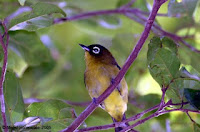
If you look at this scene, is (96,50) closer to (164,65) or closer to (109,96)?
(109,96)

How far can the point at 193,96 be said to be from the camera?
8.06 feet

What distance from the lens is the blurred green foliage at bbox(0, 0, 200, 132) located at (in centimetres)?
267

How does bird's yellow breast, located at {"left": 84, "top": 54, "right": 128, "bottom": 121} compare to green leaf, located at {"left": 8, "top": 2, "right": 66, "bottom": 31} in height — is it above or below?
below

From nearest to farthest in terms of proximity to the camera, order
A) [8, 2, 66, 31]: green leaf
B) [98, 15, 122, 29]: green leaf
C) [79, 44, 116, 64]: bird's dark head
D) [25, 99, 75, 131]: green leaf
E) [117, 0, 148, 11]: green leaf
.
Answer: [8, 2, 66, 31]: green leaf < [25, 99, 75, 131]: green leaf < [79, 44, 116, 64]: bird's dark head < [117, 0, 148, 11]: green leaf < [98, 15, 122, 29]: green leaf

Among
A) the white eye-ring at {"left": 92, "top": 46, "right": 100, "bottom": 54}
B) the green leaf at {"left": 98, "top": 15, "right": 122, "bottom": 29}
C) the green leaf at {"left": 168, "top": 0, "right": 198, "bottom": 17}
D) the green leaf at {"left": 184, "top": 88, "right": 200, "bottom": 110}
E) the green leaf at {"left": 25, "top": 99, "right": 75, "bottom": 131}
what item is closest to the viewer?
the green leaf at {"left": 184, "top": 88, "right": 200, "bottom": 110}

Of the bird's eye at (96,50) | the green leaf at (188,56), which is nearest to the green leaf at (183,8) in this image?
the green leaf at (188,56)

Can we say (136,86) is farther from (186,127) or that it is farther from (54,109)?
(54,109)

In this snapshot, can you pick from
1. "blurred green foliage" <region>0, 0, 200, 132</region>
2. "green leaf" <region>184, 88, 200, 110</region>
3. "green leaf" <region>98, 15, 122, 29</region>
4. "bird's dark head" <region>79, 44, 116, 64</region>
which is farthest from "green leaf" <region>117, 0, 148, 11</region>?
"green leaf" <region>184, 88, 200, 110</region>

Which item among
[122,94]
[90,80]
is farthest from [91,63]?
[122,94]

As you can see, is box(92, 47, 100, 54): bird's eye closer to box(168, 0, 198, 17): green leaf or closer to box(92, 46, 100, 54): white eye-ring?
box(92, 46, 100, 54): white eye-ring

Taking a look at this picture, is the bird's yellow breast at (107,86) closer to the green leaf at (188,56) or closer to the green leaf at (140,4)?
the green leaf at (188,56)

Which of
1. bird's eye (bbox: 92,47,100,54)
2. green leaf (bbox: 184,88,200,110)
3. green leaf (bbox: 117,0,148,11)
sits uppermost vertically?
green leaf (bbox: 117,0,148,11)

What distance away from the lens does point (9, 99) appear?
277 centimetres

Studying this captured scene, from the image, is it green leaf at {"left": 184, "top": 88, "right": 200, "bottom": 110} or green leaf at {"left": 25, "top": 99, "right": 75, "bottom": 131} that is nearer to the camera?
green leaf at {"left": 184, "top": 88, "right": 200, "bottom": 110}
